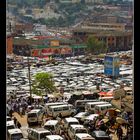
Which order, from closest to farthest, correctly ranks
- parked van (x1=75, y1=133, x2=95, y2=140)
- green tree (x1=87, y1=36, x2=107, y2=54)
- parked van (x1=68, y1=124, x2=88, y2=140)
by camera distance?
1. green tree (x1=87, y1=36, x2=107, y2=54)
2. parked van (x1=75, y1=133, x2=95, y2=140)
3. parked van (x1=68, y1=124, x2=88, y2=140)

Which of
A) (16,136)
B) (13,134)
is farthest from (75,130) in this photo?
(13,134)

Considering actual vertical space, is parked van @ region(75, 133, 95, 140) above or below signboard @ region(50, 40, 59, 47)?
below

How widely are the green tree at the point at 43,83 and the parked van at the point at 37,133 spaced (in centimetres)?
28

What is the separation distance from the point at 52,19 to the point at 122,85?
731 mm

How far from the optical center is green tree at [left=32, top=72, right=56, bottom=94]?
223 cm

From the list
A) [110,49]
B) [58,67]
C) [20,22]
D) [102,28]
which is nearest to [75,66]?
[58,67]

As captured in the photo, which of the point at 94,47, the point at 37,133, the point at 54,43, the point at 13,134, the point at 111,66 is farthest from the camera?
the point at 54,43

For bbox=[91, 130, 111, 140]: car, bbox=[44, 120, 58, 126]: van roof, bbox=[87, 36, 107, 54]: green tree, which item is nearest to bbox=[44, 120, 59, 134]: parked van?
bbox=[44, 120, 58, 126]: van roof

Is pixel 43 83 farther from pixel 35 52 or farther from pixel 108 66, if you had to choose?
pixel 108 66

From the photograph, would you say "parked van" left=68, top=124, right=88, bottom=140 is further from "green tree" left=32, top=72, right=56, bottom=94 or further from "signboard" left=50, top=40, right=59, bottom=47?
"signboard" left=50, top=40, right=59, bottom=47

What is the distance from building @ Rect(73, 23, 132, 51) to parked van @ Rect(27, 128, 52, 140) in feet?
2.28

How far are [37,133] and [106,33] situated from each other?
90 cm

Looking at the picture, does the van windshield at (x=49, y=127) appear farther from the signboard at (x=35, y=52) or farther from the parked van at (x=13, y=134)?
the signboard at (x=35, y=52)

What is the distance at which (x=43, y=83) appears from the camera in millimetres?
2350
